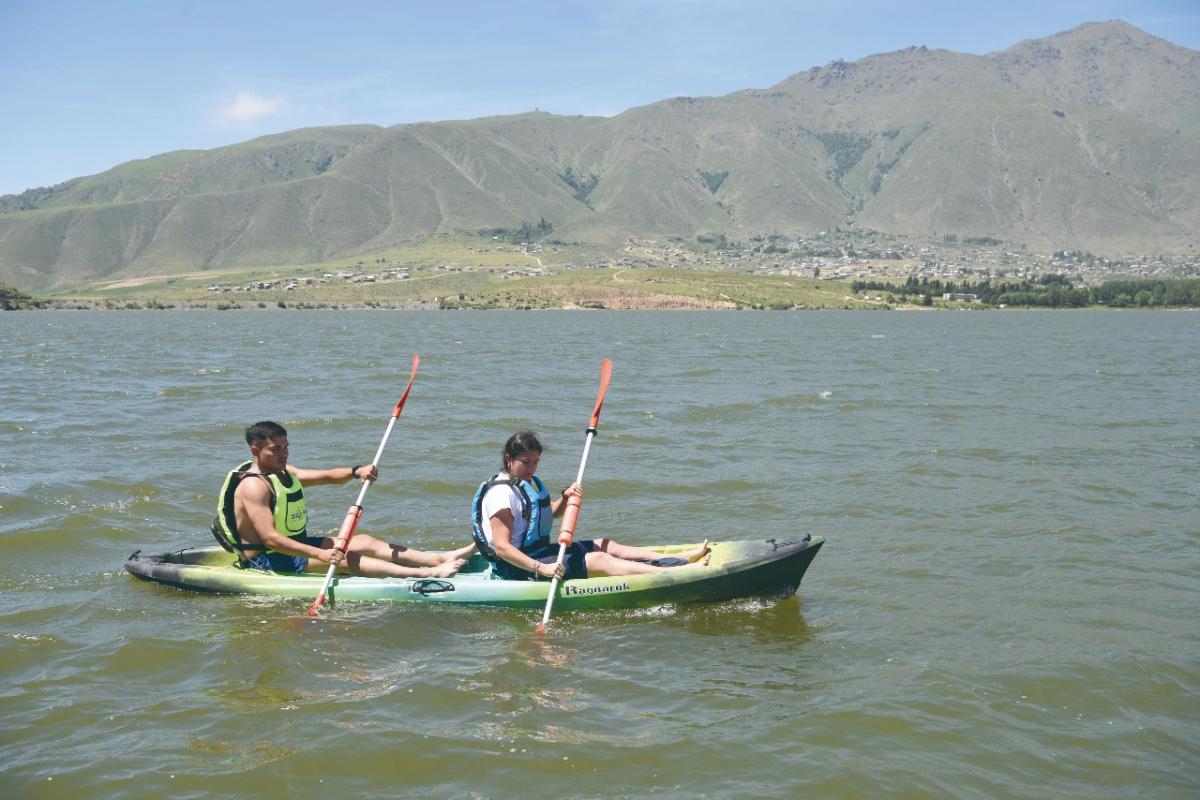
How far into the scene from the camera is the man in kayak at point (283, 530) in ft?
35.9

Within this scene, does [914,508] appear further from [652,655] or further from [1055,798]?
[1055,798]

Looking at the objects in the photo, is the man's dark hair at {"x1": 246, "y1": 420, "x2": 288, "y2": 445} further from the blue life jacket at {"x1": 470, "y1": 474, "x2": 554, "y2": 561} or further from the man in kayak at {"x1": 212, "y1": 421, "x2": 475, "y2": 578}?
the blue life jacket at {"x1": 470, "y1": 474, "x2": 554, "y2": 561}

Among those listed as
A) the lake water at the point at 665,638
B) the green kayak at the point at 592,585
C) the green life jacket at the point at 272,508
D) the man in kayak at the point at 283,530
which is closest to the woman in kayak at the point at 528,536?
the green kayak at the point at 592,585

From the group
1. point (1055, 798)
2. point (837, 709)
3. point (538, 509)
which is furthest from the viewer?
point (538, 509)

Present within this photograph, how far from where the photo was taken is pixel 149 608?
36.6ft

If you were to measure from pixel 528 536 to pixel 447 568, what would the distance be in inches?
48.7

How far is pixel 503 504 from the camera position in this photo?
10461 mm

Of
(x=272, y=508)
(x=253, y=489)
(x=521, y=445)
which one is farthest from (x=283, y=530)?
(x=521, y=445)

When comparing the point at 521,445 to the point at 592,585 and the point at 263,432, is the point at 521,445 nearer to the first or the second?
the point at 592,585

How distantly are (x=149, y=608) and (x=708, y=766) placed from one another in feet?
23.4

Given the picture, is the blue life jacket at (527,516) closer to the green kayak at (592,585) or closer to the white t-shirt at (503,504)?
the white t-shirt at (503,504)

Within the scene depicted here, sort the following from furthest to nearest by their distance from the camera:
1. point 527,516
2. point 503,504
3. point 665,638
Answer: point 527,516 → point 503,504 → point 665,638

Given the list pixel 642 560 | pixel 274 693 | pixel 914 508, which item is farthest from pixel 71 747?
pixel 914 508

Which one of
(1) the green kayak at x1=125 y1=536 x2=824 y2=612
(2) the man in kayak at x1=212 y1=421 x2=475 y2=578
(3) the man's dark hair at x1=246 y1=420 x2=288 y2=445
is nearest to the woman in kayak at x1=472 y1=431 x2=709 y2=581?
(1) the green kayak at x1=125 y1=536 x2=824 y2=612
